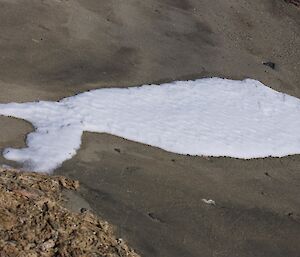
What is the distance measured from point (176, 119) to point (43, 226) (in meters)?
4.69

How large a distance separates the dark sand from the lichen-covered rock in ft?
1.77

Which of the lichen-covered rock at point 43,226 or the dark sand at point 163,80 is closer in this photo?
the lichen-covered rock at point 43,226

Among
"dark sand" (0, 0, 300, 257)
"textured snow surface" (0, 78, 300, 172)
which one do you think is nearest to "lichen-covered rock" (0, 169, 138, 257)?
"dark sand" (0, 0, 300, 257)

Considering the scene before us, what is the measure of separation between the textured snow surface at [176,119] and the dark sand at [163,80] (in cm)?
24

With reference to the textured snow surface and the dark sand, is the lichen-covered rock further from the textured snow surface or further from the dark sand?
the textured snow surface

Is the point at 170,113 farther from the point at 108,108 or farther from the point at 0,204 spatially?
the point at 0,204

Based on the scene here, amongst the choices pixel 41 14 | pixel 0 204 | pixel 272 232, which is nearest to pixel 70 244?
pixel 0 204

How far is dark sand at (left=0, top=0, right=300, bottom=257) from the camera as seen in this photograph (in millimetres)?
8008

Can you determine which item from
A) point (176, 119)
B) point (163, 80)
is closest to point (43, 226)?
point (176, 119)

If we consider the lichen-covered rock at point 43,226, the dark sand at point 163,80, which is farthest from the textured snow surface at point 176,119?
the lichen-covered rock at point 43,226

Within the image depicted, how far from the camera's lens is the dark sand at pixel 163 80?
26.3 feet

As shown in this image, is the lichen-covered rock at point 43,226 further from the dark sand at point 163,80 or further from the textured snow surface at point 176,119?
the textured snow surface at point 176,119

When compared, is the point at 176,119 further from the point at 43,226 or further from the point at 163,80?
the point at 43,226

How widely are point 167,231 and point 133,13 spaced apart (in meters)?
7.02
